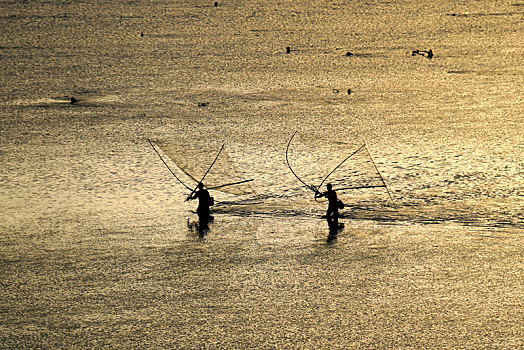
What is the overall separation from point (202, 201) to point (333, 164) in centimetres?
416

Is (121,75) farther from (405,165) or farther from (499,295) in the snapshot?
(499,295)

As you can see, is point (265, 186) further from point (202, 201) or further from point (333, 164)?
point (202, 201)

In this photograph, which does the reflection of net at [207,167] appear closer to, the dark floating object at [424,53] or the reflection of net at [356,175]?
the reflection of net at [356,175]

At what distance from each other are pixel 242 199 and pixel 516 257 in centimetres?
556

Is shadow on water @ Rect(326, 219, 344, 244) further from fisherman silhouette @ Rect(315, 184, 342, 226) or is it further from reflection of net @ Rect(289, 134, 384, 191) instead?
reflection of net @ Rect(289, 134, 384, 191)

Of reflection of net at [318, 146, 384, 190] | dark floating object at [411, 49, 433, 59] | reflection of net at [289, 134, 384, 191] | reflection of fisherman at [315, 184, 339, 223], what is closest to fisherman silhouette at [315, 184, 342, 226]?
reflection of fisherman at [315, 184, 339, 223]

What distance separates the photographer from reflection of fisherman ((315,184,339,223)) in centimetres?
1441

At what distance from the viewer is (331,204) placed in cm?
1448

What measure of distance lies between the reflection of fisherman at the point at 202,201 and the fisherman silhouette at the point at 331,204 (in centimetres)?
208

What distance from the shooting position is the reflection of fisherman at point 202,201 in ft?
48.1

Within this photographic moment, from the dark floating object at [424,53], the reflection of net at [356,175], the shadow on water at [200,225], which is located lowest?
the shadow on water at [200,225]

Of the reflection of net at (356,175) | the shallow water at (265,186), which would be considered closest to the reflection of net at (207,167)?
the shallow water at (265,186)

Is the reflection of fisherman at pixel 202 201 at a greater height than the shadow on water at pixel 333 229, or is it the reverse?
the reflection of fisherman at pixel 202 201

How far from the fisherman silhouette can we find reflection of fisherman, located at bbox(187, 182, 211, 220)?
208 centimetres
